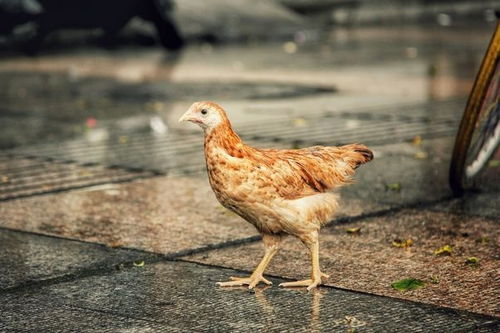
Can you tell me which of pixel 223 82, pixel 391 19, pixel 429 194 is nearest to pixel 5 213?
pixel 429 194

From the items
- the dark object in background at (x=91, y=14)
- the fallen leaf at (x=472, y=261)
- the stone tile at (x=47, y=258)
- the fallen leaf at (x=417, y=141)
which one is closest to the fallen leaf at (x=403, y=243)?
the fallen leaf at (x=472, y=261)

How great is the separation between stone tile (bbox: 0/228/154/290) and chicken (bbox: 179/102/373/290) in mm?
753

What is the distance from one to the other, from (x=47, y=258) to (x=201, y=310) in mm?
1220

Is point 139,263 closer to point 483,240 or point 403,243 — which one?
point 403,243

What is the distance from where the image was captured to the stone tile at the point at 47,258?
5.27 metres

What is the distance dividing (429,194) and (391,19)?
17631 millimetres

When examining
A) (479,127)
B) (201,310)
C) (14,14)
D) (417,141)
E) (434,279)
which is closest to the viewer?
(201,310)

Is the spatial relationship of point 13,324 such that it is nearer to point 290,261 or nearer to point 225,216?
point 290,261

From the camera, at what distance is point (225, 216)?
6.51m

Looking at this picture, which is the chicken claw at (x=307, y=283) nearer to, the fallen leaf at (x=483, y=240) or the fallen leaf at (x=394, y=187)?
the fallen leaf at (x=483, y=240)

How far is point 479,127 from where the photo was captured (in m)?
6.65

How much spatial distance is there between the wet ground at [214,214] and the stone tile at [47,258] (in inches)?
0.6

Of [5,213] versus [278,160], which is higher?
[278,160]

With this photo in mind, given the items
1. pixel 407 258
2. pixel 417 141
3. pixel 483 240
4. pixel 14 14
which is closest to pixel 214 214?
pixel 407 258
